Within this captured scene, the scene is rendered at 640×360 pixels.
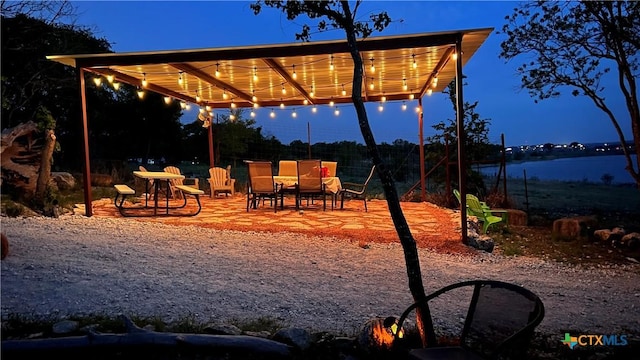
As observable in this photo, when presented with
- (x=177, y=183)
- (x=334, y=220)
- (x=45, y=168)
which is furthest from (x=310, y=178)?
(x=45, y=168)

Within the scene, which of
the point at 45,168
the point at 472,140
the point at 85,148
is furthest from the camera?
the point at 472,140

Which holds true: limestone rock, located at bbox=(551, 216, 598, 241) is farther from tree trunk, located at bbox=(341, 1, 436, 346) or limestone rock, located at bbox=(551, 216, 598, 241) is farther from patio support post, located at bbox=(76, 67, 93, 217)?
patio support post, located at bbox=(76, 67, 93, 217)

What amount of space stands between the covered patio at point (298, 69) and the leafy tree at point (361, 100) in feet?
11.4

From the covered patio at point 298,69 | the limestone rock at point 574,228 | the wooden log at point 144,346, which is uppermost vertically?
the covered patio at point 298,69

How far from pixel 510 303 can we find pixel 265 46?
5.44 meters

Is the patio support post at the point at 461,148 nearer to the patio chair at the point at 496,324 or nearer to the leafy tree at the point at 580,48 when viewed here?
the leafy tree at the point at 580,48

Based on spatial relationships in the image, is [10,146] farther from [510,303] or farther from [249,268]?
[510,303]

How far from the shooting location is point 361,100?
105 inches

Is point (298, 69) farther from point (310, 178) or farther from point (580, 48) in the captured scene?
point (580, 48)

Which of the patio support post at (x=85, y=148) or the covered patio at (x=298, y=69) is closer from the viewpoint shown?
the covered patio at (x=298, y=69)

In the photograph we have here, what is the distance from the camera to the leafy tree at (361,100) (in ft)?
8.64

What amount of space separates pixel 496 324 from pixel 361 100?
142 cm

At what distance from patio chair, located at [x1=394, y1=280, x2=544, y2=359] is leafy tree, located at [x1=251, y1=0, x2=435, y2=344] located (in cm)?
22

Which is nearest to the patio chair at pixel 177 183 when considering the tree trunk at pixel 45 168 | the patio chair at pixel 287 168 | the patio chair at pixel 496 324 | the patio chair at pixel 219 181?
the patio chair at pixel 219 181
